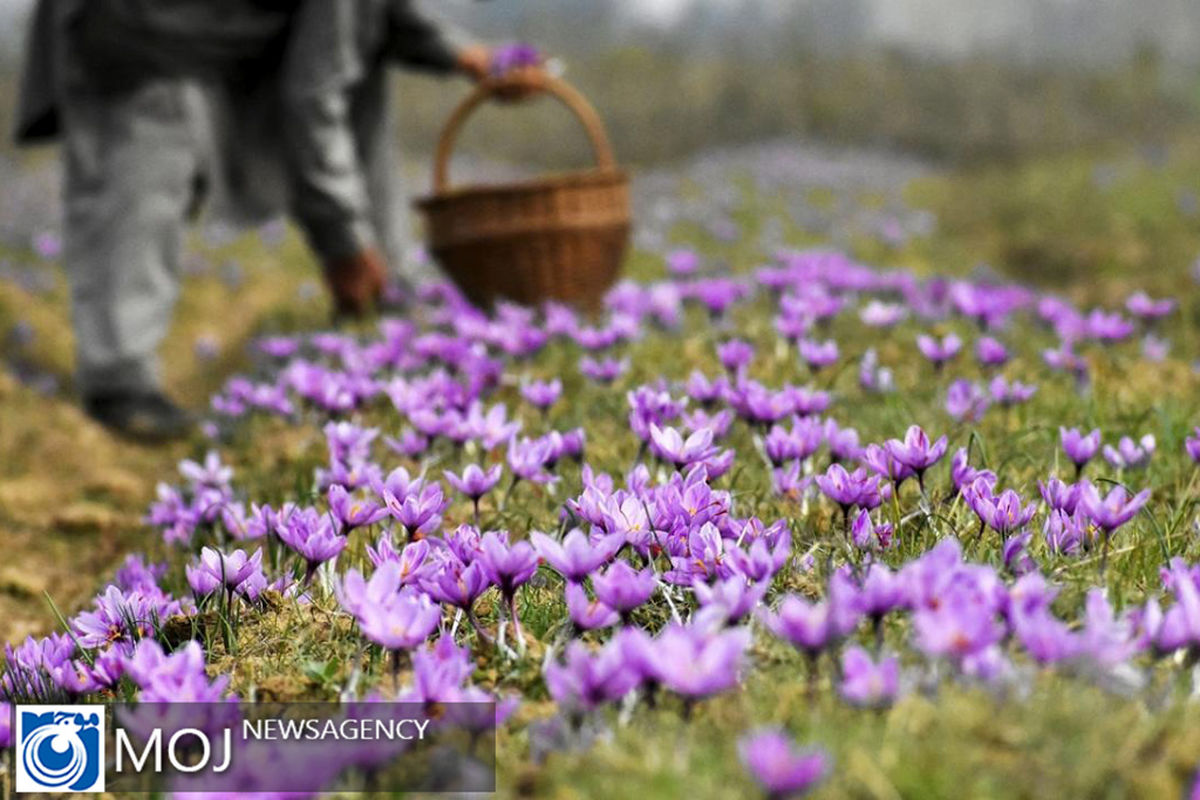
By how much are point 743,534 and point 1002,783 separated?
0.83 meters

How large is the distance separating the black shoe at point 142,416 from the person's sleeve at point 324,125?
3.89 ft

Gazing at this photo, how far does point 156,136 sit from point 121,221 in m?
0.45

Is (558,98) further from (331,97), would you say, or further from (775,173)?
(775,173)

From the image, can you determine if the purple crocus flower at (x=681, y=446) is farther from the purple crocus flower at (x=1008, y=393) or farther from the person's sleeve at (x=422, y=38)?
the person's sleeve at (x=422, y=38)

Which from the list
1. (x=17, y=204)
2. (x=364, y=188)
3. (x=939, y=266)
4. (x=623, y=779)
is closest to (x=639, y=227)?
(x=939, y=266)

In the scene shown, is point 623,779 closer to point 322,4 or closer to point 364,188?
point 322,4

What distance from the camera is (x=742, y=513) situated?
2.46 m

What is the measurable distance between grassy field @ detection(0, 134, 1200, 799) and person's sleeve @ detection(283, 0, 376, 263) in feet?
2.74

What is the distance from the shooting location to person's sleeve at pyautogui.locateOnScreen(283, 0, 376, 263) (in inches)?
217

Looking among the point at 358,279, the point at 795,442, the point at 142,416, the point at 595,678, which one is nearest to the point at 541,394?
the point at 795,442

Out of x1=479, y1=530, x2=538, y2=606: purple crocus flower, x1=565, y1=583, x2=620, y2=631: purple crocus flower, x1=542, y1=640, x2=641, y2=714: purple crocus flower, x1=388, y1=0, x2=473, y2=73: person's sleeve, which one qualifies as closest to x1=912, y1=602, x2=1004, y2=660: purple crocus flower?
x1=542, y1=640, x2=641, y2=714: purple crocus flower

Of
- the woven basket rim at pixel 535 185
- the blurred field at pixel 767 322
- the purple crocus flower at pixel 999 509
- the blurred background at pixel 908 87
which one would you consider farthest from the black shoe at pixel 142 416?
the blurred background at pixel 908 87

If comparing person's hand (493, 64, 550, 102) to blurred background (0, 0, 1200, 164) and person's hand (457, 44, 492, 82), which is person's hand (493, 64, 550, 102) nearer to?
person's hand (457, 44, 492, 82)

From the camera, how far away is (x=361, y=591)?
5.43 ft
